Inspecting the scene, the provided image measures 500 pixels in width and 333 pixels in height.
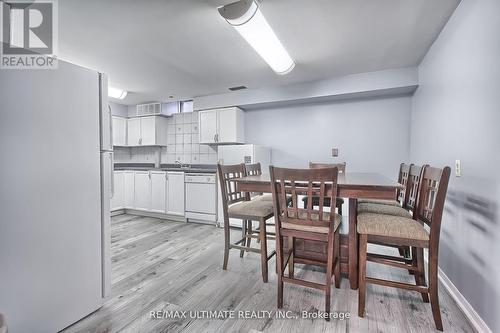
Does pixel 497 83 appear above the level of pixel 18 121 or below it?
above

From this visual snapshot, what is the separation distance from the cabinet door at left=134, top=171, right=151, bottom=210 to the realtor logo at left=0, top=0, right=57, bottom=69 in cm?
243

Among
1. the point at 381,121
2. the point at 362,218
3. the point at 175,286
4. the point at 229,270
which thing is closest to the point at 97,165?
the point at 175,286

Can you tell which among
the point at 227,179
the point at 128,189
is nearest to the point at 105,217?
the point at 227,179

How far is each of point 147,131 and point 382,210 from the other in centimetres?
450

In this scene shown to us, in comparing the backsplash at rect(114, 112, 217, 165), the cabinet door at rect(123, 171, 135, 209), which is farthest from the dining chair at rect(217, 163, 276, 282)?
the cabinet door at rect(123, 171, 135, 209)

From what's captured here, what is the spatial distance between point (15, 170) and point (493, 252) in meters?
2.72

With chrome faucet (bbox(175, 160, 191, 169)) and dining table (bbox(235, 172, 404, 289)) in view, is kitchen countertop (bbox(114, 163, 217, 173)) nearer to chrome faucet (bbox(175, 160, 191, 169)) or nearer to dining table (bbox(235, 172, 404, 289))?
chrome faucet (bbox(175, 160, 191, 169))

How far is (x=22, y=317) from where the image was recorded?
1241mm

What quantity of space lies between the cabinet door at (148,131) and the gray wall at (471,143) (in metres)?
4.60

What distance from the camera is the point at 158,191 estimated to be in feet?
14.1

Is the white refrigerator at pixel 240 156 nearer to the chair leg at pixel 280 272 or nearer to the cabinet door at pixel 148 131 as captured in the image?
the cabinet door at pixel 148 131

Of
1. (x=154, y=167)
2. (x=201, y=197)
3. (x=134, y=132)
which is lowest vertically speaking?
(x=201, y=197)

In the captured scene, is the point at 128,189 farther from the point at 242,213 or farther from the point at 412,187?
the point at 412,187

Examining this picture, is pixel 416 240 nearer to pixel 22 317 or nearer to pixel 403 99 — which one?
pixel 22 317
